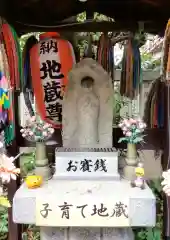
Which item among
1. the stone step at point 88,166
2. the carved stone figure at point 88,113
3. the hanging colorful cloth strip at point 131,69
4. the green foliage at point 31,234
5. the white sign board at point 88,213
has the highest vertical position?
the hanging colorful cloth strip at point 131,69

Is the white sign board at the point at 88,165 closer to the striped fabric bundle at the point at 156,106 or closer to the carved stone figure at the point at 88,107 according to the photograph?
the carved stone figure at the point at 88,107

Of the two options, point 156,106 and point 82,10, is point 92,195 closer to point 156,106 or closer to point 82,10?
point 156,106

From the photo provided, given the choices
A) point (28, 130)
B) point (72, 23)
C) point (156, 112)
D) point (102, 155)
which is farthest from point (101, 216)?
point (72, 23)

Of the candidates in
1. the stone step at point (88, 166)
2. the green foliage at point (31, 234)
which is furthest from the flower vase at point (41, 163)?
the green foliage at point (31, 234)

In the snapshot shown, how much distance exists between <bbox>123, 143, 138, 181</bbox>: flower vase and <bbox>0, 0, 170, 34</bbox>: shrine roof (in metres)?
1.30

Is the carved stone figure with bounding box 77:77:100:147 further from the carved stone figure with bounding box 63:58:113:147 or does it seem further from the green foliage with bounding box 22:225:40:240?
the green foliage with bounding box 22:225:40:240

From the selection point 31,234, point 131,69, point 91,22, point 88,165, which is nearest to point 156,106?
point 131,69

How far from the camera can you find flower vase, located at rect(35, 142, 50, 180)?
271 cm

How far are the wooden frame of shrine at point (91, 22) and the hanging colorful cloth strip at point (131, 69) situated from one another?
0.81ft

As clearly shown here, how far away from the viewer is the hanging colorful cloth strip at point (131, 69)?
2.95 m

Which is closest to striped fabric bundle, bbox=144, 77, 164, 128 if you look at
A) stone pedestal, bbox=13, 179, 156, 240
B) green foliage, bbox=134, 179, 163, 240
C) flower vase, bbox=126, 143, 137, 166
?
flower vase, bbox=126, 143, 137, 166

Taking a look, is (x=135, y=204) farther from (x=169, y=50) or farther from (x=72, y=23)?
(x=72, y=23)

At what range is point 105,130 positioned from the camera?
2.89 m

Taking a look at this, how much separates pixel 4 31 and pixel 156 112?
1.73 metres
